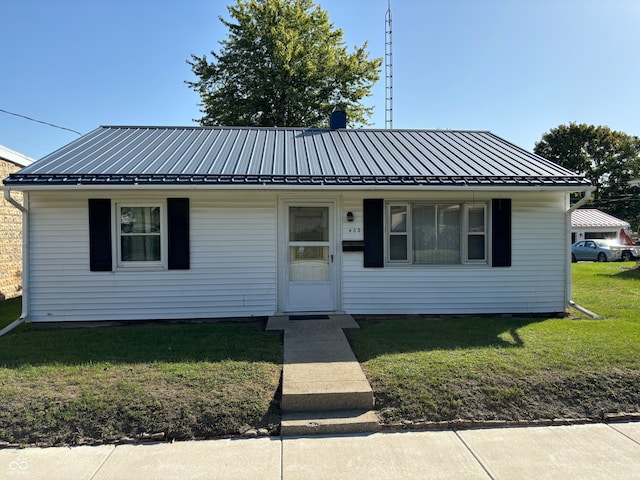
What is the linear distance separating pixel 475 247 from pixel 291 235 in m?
3.60

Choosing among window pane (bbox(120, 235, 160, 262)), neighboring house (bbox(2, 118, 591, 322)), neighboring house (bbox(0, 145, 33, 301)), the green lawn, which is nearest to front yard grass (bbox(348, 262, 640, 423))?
the green lawn

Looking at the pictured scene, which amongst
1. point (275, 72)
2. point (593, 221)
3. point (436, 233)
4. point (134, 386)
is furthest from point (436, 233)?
point (593, 221)

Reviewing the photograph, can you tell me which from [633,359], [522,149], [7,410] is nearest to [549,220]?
[522,149]

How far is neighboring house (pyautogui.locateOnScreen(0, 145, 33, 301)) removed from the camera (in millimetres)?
10953

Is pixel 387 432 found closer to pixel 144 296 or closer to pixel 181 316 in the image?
pixel 181 316

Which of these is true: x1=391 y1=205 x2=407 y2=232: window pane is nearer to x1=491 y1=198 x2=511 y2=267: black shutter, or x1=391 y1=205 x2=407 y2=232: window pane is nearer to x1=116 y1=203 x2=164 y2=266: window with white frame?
x1=491 y1=198 x2=511 y2=267: black shutter

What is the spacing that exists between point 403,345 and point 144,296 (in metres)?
4.64

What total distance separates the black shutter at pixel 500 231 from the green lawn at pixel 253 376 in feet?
4.87

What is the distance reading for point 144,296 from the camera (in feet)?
23.7

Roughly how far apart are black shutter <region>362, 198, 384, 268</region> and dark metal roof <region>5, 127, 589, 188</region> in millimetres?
630

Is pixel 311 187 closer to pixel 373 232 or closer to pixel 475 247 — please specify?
pixel 373 232

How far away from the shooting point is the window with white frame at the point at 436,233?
7.70 metres

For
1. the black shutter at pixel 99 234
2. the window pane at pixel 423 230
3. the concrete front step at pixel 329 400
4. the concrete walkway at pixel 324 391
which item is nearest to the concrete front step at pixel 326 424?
the concrete walkway at pixel 324 391

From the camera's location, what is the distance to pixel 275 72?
2180 centimetres
